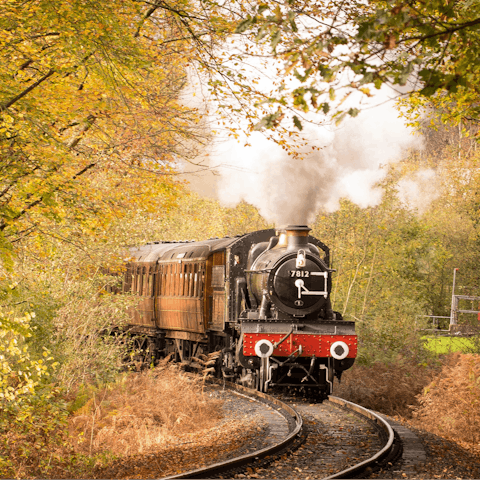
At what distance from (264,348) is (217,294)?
2.76 m

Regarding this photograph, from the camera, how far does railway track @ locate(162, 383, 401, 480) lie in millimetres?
7684

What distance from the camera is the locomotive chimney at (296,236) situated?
1216cm

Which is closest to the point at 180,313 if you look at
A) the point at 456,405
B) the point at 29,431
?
the point at 456,405

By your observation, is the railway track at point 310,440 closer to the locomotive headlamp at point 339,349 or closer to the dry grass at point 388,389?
the locomotive headlamp at point 339,349

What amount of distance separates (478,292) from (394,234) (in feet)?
13.7

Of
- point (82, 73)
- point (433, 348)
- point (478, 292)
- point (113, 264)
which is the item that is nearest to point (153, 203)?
point (113, 264)

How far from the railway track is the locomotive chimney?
2918 mm

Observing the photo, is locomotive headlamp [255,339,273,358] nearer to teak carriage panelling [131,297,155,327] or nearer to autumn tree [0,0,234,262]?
autumn tree [0,0,234,262]

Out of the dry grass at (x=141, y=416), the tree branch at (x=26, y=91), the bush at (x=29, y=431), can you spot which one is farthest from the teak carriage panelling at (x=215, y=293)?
the tree branch at (x=26, y=91)

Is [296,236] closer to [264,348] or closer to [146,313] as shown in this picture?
[264,348]

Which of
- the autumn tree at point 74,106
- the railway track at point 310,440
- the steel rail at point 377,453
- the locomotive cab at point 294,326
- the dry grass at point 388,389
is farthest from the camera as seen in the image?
the dry grass at point 388,389

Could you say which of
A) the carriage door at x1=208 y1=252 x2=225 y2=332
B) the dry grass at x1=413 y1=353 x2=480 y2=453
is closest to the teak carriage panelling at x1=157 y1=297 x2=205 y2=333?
the carriage door at x1=208 y1=252 x2=225 y2=332

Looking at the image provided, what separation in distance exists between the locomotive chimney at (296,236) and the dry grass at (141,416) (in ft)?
10.5

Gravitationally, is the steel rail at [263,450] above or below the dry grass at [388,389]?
above
